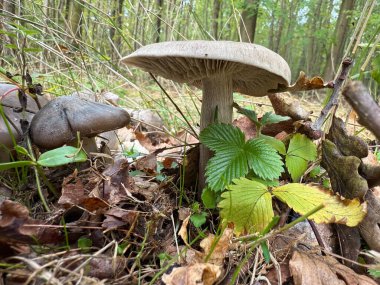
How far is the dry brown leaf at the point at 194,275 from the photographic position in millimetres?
896

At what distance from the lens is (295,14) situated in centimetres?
1521

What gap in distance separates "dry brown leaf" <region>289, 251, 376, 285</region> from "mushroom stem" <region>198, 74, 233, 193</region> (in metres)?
0.53

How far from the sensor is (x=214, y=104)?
1.46 metres

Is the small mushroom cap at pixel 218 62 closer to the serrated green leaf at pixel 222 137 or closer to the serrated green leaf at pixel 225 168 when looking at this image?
the serrated green leaf at pixel 222 137

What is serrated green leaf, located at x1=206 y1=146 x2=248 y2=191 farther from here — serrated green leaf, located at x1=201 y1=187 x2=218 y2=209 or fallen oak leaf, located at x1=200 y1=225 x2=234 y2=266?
fallen oak leaf, located at x1=200 y1=225 x2=234 y2=266

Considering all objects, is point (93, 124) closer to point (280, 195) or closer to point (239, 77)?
point (239, 77)

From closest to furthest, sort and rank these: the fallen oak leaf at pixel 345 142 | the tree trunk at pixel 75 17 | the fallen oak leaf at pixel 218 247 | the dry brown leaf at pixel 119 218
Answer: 1. the fallen oak leaf at pixel 218 247
2. the dry brown leaf at pixel 119 218
3. the fallen oak leaf at pixel 345 142
4. the tree trunk at pixel 75 17

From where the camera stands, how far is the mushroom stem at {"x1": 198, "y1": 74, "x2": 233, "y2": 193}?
146 centimetres

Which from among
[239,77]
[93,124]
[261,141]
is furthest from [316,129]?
[93,124]

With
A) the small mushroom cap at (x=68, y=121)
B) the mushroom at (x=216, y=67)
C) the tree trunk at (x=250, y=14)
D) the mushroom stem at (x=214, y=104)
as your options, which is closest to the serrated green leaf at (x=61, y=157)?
the small mushroom cap at (x=68, y=121)

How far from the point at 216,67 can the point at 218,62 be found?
0.05 metres

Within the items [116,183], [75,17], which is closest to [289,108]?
[116,183]

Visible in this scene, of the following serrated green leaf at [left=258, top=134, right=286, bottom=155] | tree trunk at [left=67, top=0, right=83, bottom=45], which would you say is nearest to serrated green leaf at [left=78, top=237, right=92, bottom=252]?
serrated green leaf at [left=258, top=134, right=286, bottom=155]

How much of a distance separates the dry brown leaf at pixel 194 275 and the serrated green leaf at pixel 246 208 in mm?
178
